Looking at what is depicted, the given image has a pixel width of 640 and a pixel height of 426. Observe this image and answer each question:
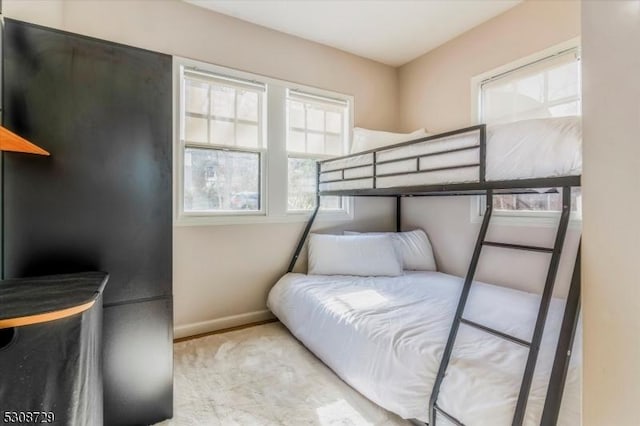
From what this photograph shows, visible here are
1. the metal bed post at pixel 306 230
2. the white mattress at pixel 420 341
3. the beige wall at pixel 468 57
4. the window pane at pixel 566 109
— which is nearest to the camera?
the white mattress at pixel 420 341

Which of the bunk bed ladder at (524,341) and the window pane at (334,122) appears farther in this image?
the window pane at (334,122)

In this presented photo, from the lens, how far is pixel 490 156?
165cm

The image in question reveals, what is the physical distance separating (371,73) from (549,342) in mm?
3020

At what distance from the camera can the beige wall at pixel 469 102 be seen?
2.32 meters

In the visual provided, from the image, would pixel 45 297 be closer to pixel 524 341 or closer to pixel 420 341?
pixel 420 341

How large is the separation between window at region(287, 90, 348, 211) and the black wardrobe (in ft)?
5.12

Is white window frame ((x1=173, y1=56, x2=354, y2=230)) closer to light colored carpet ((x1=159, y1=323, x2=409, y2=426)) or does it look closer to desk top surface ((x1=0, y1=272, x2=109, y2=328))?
light colored carpet ((x1=159, y1=323, x2=409, y2=426))

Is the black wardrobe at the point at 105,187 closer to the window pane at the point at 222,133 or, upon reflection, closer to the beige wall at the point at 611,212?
the window pane at the point at 222,133

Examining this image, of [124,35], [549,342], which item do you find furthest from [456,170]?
[124,35]

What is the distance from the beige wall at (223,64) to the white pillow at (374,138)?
0.55 meters

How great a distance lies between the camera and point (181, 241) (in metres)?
2.52

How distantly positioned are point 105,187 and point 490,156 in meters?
1.96

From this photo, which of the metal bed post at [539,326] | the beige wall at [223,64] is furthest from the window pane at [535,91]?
the beige wall at [223,64]

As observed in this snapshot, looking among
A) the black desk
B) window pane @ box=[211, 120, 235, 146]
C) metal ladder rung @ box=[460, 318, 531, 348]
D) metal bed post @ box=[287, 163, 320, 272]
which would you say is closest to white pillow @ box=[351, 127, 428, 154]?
metal bed post @ box=[287, 163, 320, 272]
